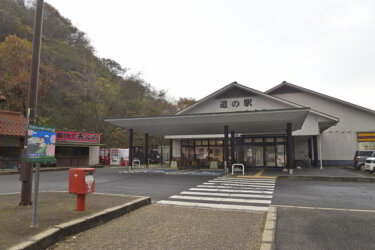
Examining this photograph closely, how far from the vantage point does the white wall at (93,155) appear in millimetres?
28480

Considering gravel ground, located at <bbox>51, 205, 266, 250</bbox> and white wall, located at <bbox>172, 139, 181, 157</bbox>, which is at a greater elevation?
white wall, located at <bbox>172, 139, 181, 157</bbox>

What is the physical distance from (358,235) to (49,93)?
35.8 meters

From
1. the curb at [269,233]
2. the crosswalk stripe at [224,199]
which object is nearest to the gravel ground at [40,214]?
the crosswalk stripe at [224,199]

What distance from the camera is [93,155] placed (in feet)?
94.4

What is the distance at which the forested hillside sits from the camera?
89.1ft

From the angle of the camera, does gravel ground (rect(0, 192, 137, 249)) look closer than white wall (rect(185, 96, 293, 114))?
Yes

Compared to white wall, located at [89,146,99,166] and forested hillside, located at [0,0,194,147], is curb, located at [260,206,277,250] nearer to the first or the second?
white wall, located at [89,146,99,166]

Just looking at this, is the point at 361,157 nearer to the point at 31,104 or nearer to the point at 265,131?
the point at 265,131

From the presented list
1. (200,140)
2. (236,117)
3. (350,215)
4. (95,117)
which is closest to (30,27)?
(95,117)

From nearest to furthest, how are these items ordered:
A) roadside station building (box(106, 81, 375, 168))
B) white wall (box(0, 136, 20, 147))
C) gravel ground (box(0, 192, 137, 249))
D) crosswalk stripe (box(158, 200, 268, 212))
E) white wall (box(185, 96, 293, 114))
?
gravel ground (box(0, 192, 137, 249)) → crosswalk stripe (box(158, 200, 268, 212)) → white wall (box(0, 136, 20, 147)) → roadside station building (box(106, 81, 375, 168)) → white wall (box(185, 96, 293, 114))

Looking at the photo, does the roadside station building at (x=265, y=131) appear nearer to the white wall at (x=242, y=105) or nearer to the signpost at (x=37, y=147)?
the white wall at (x=242, y=105)

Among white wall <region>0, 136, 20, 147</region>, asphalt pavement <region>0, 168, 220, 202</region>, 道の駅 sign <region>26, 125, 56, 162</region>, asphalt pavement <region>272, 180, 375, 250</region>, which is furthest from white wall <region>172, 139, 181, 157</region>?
道の駅 sign <region>26, 125, 56, 162</region>

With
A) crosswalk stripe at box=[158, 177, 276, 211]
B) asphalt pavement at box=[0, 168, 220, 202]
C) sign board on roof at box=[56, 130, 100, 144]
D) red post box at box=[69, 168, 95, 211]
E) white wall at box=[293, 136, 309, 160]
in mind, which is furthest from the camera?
white wall at box=[293, 136, 309, 160]

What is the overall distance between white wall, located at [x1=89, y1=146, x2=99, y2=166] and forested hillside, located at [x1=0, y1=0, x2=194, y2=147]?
5516mm
